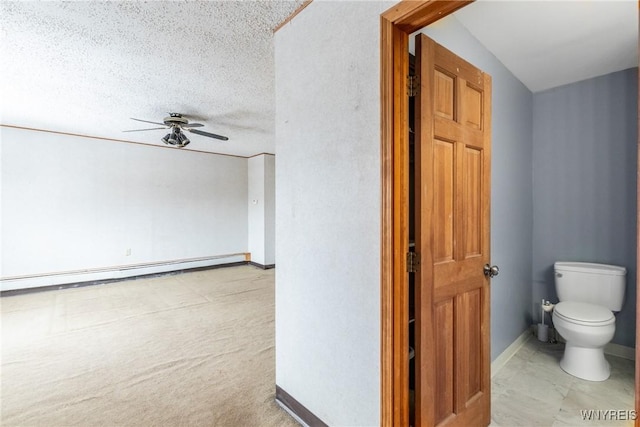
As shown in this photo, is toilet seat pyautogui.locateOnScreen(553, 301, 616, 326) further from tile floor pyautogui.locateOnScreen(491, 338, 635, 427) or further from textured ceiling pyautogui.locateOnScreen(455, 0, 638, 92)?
textured ceiling pyautogui.locateOnScreen(455, 0, 638, 92)

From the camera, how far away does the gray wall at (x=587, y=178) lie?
2.51 meters

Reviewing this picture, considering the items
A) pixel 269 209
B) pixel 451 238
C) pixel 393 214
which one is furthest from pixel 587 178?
pixel 269 209

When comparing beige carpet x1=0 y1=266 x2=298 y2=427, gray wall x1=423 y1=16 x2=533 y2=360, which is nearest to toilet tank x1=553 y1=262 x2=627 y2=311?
gray wall x1=423 y1=16 x2=533 y2=360

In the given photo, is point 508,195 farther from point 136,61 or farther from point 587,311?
point 136,61

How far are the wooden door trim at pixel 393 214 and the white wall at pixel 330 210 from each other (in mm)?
44

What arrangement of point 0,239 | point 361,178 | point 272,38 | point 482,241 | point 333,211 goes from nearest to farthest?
point 361,178, point 333,211, point 482,241, point 272,38, point 0,239

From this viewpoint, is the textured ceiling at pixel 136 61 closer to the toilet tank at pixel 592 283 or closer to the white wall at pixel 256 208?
the white wall at pixel 256 208

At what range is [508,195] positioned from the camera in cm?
250

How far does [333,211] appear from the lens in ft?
5.08

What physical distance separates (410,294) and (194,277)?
492 centimetres

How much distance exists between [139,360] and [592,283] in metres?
3.84

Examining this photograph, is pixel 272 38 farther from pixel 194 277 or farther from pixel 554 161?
pixel 194 277

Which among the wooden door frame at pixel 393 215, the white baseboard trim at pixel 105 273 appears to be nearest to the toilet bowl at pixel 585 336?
the wooden door frame at pixel 393 215

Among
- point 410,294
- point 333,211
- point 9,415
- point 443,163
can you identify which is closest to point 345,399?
point 410,294
